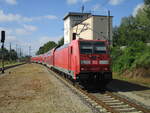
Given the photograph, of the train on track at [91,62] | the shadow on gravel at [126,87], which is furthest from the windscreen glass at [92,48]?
the shadow on gravel at [126,87]

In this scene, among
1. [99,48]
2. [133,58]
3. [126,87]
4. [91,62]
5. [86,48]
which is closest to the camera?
[91,62]

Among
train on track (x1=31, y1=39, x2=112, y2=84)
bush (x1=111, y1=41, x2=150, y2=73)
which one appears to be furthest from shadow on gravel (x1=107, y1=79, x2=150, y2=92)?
bush (x1=111, y1=41, x2=150, y2=73)

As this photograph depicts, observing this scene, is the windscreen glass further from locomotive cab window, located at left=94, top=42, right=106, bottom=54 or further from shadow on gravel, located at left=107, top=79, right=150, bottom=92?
shadow on gravel, located at left=107, top=79, right=150, bottom=92

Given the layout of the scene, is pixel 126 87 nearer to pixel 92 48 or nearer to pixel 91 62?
pixel 91 62

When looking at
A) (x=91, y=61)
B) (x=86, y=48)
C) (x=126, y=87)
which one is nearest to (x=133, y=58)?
(x=126, y=87)

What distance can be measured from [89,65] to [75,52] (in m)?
1.29

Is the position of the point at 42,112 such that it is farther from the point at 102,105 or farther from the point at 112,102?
the point at 112,102

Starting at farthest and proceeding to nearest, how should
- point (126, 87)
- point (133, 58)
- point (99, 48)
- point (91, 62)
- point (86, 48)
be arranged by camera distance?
point (133, 58) < point (126, 87) < point (99, 48) < point (86, 48) < point (91, 62)

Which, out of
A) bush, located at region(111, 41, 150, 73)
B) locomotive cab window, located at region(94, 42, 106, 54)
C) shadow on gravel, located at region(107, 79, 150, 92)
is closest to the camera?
shadow on gravel, located at region(107, 79, 150, 92)

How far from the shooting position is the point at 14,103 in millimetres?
10422

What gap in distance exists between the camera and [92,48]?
1436cm

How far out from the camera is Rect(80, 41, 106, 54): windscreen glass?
46.8ft

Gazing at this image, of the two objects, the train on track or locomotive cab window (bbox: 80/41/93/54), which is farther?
locomotive cab window (bbox: 80/41/93/54)

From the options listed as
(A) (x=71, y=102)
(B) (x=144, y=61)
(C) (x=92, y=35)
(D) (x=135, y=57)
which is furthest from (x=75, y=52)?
(C) (x=92, y=35)
